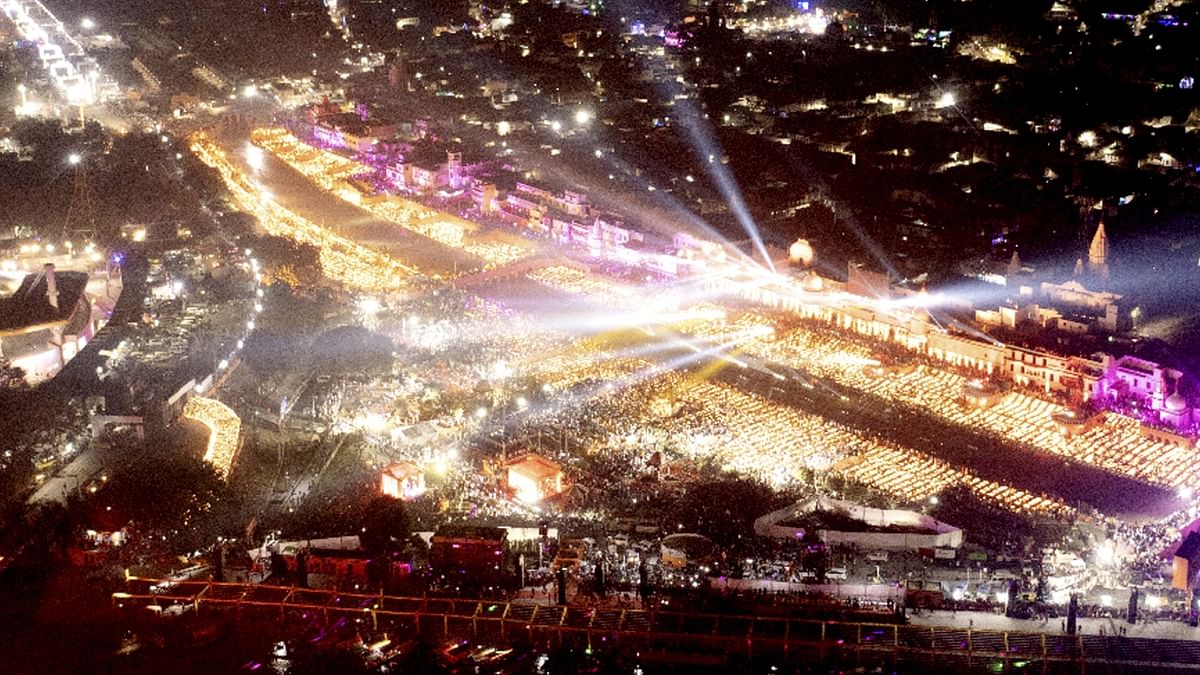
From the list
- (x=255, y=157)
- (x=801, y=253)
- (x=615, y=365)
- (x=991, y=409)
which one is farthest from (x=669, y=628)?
(x=255, y=157)

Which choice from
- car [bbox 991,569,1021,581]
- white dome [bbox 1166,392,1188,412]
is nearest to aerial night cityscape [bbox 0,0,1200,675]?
white dome [bbox 1166,392,1188,412]

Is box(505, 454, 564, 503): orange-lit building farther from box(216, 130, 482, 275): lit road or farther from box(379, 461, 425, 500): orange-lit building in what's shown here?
box(216, 130, 482, 275): lit road

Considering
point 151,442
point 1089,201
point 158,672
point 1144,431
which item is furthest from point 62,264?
point 1089,201

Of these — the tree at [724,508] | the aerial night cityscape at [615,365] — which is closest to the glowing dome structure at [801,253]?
the aerial night cityscape at [615,365]

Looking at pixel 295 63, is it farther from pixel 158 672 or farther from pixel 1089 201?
pixel 158 672

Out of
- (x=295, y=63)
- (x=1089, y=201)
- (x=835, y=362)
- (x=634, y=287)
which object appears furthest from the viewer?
(x=295, y=63)

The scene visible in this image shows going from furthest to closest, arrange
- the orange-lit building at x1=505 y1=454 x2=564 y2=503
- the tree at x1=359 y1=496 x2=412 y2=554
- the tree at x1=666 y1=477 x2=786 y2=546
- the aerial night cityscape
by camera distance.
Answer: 1. the orange-lit building at x1=505 y1=454 x2=564 y2=503
2. the tree at x1=666 y1=477 x2=786 y2=546
3. the tree at x1=359 y1=496 x2=412 y2=554
4. the aerial night cityscape
